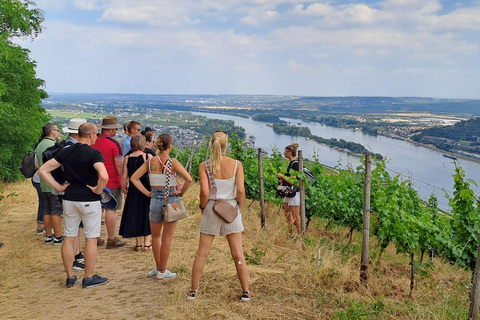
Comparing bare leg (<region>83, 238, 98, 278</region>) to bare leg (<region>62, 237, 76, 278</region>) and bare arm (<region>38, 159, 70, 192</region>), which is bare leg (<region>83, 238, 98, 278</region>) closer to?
bare leg (<region>62, 237, 76, 278</region>)

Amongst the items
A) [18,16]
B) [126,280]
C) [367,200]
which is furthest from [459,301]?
[18,16]

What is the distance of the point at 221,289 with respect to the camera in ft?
14.4

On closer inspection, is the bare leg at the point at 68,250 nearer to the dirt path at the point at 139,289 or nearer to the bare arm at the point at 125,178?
the dirt path at the point at 139,289

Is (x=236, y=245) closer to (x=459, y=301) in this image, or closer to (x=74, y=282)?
(x=74, y=282)

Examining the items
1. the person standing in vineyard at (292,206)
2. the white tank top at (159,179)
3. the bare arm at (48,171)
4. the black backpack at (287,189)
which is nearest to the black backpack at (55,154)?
the bare arm at (48,171)

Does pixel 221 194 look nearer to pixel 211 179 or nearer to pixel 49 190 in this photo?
pixel 211 179

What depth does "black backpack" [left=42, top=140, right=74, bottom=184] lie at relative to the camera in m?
4.77

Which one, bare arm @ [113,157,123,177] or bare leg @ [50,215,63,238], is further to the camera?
bare leg @ [50,215,63,238]

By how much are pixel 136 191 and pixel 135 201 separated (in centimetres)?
15

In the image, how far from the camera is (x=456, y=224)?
6148 mm

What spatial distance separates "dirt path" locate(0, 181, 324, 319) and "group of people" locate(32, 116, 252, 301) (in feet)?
0.61

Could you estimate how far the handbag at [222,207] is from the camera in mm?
3777

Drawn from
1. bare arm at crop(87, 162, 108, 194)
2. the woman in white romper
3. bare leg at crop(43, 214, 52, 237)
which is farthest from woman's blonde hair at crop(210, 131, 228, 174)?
bare leg at crop(43, 214, 52, 237)

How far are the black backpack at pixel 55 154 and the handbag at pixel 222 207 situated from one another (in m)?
1.92
